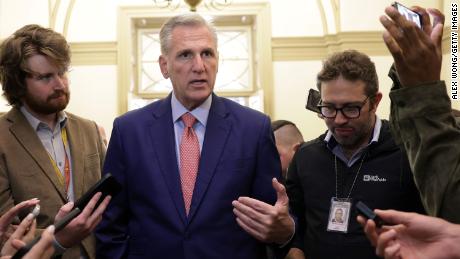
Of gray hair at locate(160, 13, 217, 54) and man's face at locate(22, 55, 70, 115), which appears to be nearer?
gray hair at locate(160, 13, 217, 54)

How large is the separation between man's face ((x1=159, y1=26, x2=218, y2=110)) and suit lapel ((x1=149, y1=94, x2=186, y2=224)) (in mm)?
100

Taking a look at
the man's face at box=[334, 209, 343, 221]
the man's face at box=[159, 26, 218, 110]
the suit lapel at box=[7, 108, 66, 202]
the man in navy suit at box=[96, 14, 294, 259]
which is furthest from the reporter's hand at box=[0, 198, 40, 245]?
the man's face at box=[334, 209, 343, 221]

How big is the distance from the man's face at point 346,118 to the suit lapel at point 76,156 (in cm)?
115

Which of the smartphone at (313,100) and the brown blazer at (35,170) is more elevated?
the smartphone at (313,100)

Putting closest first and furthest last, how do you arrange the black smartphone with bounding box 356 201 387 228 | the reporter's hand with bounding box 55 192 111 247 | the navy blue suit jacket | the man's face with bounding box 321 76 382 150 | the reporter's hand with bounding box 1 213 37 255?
the black smartphone with bounding box 356 201 387 228 → the reporter's hand with bounding box 1 213 37 255 → the reporter's hand with bounding box 55 192 111 247 → the navy blue suit jacket → the man's face with bounding box 321 76 382 150

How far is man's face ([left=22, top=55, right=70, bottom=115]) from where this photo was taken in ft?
8.58

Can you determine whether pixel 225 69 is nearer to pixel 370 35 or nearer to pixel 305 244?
pixel 370 35

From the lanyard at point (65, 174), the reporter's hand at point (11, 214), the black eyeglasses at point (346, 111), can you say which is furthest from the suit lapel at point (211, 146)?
the lanyard at point (65, 174)

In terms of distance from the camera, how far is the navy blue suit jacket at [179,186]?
86.5 inches

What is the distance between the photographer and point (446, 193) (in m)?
1.30

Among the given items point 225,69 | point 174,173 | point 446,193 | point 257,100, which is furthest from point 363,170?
point 225,69

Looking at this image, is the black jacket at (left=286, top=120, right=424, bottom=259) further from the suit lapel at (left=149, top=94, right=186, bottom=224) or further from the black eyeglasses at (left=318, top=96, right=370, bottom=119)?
the suit lapel at (left=149, top=94, right=186, bottom=224)

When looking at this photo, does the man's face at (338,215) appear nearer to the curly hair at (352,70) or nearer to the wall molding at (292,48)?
the curly hair at (352,70)

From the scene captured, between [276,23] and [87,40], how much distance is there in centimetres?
281
